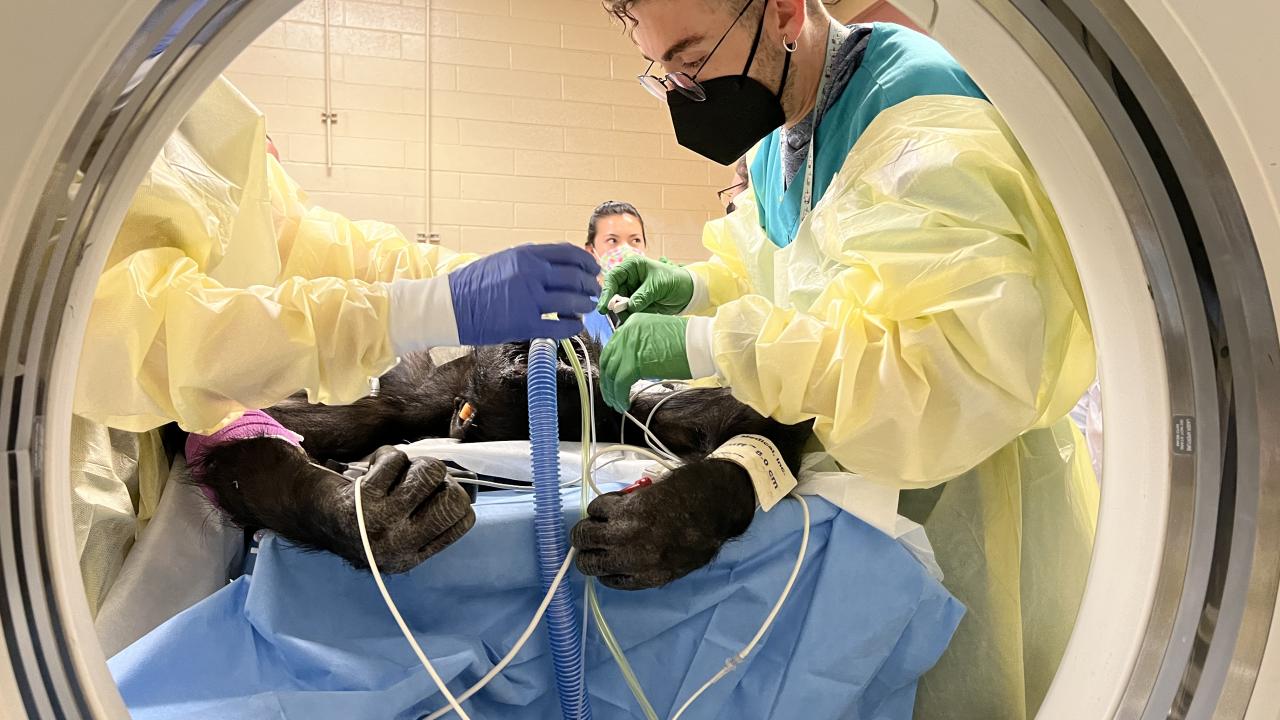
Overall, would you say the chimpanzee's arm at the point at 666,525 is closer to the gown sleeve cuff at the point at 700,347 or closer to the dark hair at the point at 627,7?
the gown sleeve cuff at the point at 700,347

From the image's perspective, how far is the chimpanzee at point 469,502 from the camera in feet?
3.42

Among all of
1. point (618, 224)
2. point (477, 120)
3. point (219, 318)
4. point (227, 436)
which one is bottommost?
point (227, 436)

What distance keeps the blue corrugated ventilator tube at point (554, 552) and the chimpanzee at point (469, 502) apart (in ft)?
0.11

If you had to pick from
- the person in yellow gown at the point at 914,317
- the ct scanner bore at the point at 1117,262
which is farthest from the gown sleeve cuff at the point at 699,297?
the ct scanner bore at the point at 1117,262

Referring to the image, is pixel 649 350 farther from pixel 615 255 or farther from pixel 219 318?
pixel 615 255

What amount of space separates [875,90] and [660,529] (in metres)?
0.69

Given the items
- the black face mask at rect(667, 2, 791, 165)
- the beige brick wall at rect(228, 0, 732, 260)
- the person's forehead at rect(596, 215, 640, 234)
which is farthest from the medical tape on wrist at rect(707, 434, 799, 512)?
the beige brick wall at rect(228, 0, 732, 260)

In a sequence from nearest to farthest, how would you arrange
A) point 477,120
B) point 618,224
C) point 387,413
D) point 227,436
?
1. point 227,436
2. point 387,413
3. point 618,224
4. point 477,120

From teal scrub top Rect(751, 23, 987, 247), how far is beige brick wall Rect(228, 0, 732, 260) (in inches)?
106

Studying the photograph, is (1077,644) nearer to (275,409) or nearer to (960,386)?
(960,386)

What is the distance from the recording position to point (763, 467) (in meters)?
1.14

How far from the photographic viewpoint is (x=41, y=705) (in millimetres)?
592

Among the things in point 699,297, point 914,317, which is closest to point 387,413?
point 699,297

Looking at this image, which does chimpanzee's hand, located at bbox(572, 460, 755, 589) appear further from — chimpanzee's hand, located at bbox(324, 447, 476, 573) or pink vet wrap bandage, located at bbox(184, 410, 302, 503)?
pink vet wrap bandage, located at bbox(184, 410, 302, 503)
